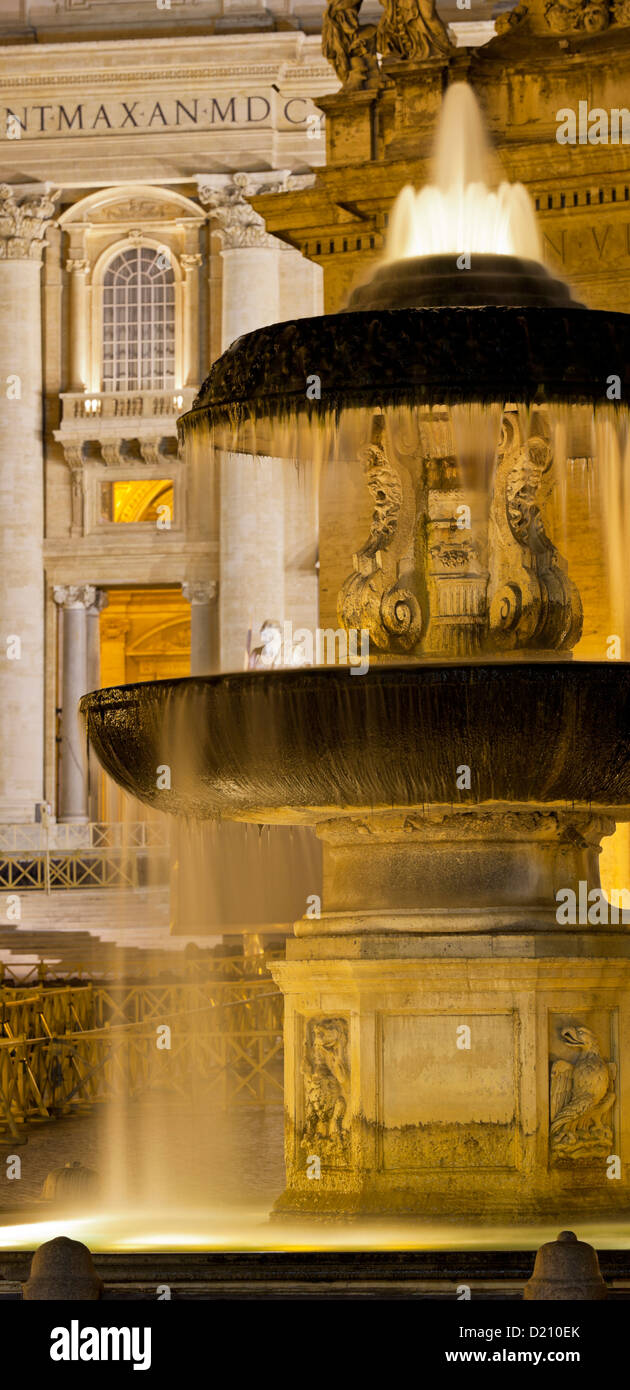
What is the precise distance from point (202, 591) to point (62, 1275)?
37600 mm

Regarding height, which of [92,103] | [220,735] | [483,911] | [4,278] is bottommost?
[483,911]

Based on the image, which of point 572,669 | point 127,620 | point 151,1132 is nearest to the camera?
point 572,669

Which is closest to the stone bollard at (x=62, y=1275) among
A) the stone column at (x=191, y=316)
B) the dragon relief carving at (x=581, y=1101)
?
the dragon relief carving at (x=581, y=1101)

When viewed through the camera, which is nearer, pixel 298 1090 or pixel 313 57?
pixel 298 1090

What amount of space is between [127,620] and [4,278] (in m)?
8.94

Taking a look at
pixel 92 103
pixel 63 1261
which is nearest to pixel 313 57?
pixel 92 103

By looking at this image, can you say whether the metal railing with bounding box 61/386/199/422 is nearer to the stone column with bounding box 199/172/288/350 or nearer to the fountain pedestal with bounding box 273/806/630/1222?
the stone column with bounding box 199/172/288/350

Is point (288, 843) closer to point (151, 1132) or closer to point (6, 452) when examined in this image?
point (151, 1132)

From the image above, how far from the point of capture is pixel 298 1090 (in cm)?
952

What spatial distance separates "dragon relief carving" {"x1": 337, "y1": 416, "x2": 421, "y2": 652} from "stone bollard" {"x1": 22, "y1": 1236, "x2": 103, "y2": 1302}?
353 centimetres

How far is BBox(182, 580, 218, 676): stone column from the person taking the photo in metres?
44.3

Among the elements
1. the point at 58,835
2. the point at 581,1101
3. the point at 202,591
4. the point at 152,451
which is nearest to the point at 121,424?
the point at 152,451

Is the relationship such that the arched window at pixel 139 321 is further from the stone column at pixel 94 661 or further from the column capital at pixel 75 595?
the stone column at pixel 94 661

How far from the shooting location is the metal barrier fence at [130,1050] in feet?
55.3
